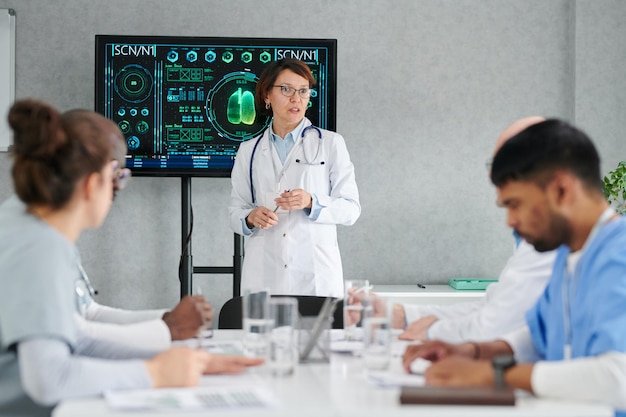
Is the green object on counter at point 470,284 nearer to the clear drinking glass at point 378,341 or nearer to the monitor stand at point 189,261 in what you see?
the monitor stand at point 189,261

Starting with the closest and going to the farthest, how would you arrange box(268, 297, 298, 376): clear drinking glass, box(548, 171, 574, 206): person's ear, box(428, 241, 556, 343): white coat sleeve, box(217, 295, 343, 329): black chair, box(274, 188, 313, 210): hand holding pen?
1. box(548, 171, 574, 206): person's ear
2. box(268, 297, 298, 376): clear drinking glass
3. box(428, 241, 556, 343): white coat sleeve
4. box(217, 295, 343, 329): black chair
5. box(274, 188, 313, 210): hand holding pen

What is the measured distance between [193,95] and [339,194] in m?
1.10

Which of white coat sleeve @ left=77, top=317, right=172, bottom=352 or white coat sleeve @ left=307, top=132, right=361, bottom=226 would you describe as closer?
white coat sleeve @ left=77, top=317, right=172, bottom=352

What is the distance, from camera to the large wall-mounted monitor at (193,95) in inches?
173

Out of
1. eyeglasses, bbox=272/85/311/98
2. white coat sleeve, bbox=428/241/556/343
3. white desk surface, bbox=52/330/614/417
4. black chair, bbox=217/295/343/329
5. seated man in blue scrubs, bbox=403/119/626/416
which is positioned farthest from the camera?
eyeglasses, bbox=272/85/311/98

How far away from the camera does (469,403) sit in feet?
5.03

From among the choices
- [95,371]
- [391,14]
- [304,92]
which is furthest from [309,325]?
[391,14]

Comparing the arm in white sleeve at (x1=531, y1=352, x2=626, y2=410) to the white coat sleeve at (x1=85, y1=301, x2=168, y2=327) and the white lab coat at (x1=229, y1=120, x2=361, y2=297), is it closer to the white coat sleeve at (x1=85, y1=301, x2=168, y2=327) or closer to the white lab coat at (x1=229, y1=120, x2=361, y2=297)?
the white coat sleeve at (x1=85, y1=301, x2=168, y2=327)

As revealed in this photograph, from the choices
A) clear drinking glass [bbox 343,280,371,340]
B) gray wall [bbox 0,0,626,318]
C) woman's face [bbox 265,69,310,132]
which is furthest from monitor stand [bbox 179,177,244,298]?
clear drinking glass [bbox 343,280,371,340]

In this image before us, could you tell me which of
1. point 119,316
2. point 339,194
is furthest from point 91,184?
point 339,194

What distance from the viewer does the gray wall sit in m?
4.81

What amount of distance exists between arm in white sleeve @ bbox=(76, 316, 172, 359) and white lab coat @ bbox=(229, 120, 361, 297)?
1.58 metres

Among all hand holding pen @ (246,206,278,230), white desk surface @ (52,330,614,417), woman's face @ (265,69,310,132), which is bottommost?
white desk surface @ (52,330,614,417)

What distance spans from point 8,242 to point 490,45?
12.4ft
